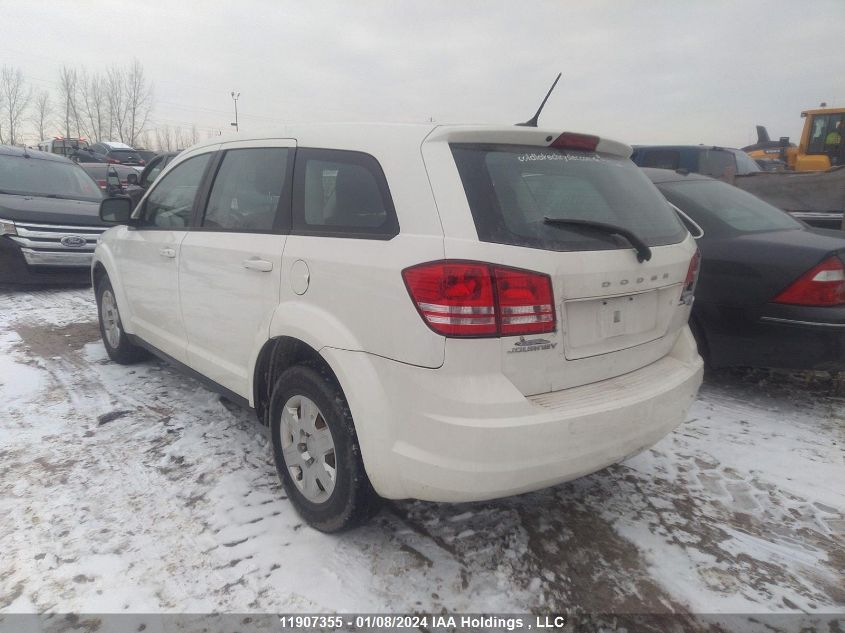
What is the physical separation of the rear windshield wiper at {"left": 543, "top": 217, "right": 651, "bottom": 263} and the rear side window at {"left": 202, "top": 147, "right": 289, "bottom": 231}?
4.51 feet

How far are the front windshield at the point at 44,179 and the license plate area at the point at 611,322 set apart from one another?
8.35 meters

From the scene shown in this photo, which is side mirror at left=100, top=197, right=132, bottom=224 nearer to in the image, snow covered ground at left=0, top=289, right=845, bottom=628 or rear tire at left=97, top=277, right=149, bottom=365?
rear tire at left=97, top=277, right=149, bottom=365

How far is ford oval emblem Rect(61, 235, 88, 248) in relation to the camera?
7191 mm

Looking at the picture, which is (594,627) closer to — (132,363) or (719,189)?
(719,189)

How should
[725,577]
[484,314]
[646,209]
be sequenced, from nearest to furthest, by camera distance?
[484,314] → [725,577] → [646,209]

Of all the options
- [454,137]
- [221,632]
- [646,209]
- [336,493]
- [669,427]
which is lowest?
[221,632]

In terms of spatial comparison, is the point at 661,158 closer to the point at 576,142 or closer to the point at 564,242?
the point at 576,142

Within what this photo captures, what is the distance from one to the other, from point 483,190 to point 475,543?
1.52 metres

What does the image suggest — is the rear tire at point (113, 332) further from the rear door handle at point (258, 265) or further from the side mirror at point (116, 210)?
the rear door handle at point (258, 265)

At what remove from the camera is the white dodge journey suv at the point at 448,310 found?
198cm

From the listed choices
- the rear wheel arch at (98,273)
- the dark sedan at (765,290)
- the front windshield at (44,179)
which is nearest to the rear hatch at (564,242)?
the dark sedan at (765,290)

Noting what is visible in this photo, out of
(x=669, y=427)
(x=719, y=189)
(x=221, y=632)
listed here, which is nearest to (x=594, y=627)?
(x=669, y=427)

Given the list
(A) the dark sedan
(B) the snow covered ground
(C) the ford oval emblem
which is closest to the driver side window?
(B) the snow covered ground

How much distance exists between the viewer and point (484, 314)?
6.43 ft
